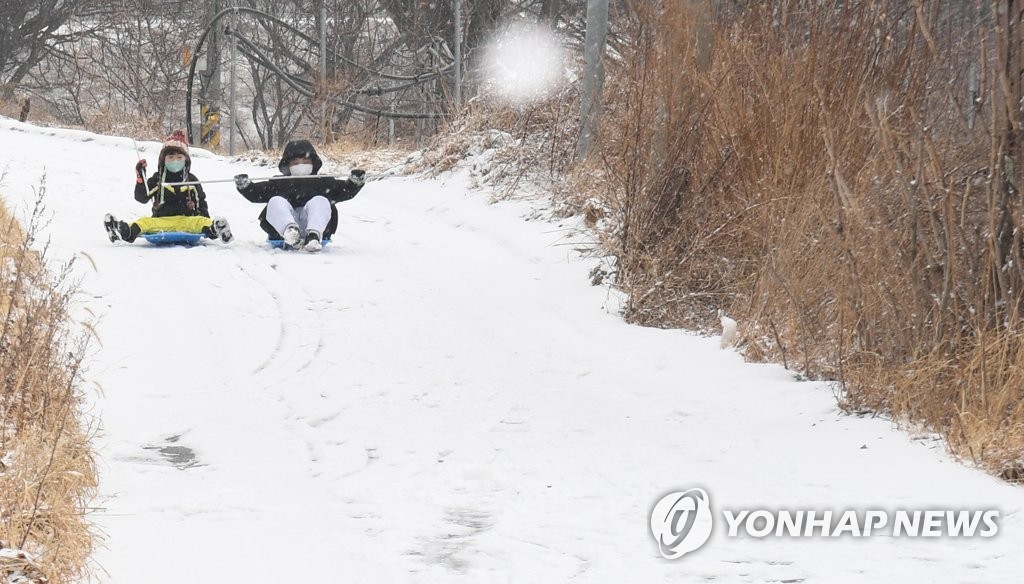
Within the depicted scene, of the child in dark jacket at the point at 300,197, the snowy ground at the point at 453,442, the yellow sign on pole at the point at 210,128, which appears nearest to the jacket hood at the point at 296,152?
the child in dark jacket at the point at 300,197

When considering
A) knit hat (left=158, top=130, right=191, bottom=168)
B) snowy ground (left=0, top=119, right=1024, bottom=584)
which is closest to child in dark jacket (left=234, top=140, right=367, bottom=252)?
knit hat (left=158, top=130, right=191, bottom=168)

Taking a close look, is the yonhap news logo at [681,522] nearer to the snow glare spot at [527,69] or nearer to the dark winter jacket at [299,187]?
the dark winter jacket at [299,187]

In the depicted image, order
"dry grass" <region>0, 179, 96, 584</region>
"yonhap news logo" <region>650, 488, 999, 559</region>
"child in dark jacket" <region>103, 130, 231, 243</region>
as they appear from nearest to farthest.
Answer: "dry grass" <region>0, 179, 96, 584</region>, "yonhap news logo" <region>650, 488, 999, 559</region>, "child in dark jacket" <region>103, 130, 231, 243</region>

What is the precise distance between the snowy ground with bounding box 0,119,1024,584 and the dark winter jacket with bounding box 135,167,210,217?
1544mm

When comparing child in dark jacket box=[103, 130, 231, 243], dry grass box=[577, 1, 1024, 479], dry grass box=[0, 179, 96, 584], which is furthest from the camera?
child in dark jacket box=[103, 130, 231, 243]

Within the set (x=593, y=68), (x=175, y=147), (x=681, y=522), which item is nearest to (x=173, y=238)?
(x=175, y=147)

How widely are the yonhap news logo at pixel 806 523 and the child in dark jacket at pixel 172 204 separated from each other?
6.06m

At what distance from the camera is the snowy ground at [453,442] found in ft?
10.1

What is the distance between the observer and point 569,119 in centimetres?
1055

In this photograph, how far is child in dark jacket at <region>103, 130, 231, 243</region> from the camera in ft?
27.5

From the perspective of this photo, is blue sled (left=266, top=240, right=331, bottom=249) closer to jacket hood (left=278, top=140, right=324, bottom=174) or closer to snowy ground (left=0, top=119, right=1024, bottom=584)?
snowy ground (left=0, top=119, right=1024, bottom=584)

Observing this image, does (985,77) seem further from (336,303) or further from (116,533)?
(336,303)

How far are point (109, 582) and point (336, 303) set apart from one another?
3.84m

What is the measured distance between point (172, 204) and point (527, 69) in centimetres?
482
